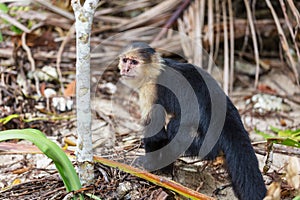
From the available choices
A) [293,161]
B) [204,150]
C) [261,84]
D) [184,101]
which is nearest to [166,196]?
[204,150]

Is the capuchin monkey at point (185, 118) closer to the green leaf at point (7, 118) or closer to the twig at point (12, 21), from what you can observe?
the green leaf at point (7, 118)

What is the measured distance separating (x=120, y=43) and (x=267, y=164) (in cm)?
230

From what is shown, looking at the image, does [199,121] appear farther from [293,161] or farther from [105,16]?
[105,16]

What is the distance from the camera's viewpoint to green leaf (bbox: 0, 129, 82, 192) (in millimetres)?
1988

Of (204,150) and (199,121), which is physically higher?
(199,121)

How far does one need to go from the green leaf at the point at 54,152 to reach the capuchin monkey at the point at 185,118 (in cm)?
73

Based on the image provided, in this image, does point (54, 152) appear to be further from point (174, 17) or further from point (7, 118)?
point (174, 17)

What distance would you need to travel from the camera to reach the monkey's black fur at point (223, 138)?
86.7 inches

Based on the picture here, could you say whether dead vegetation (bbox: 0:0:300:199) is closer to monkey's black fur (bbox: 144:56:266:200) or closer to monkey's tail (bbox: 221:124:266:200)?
monkey's black fur (bbox: 144:56:266:200)

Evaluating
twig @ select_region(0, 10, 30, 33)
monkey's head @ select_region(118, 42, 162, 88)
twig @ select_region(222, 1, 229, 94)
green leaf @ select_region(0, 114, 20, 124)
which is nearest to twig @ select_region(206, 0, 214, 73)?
twig @ select_region(222, 1, 229, 94)

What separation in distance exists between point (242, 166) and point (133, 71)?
3.17ft

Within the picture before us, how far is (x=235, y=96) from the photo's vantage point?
13.6 feet

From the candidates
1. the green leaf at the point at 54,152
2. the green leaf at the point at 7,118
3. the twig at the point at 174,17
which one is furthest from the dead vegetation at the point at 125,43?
the green leaf at the point at 54,152

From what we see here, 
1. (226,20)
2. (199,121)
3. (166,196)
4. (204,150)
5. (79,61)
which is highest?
(226,20)
